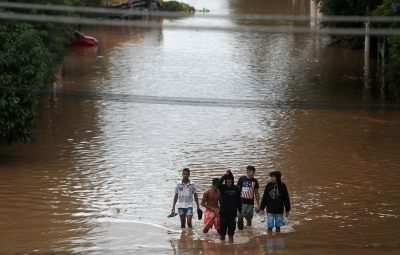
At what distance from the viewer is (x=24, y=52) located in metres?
23.7

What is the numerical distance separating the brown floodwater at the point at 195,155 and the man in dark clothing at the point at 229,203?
0.43 metres

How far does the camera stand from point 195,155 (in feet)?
81.6

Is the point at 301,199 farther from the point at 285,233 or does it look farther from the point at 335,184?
the point at 285,233

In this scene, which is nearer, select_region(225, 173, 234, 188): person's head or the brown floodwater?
select_region(225, 173, 234, 188): person's head

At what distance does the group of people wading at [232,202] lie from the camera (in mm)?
15617

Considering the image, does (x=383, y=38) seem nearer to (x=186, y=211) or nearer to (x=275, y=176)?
(x=186, y=211)

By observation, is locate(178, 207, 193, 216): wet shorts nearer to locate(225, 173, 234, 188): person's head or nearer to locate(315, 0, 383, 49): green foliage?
locate(225, 173, 234, 188): person's head

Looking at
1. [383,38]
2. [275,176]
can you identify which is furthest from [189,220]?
[383,38]

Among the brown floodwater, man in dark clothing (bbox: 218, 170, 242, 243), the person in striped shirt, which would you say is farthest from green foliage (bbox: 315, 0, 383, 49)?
man in dark clothing (bbox: 218, 170, 242, 243)

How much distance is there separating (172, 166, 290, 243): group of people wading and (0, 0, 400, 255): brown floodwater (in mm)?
298

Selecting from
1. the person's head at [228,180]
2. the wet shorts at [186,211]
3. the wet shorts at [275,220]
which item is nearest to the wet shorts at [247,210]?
the wet shorts at [275,220]

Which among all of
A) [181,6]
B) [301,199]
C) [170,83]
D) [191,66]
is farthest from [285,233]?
[181,6]

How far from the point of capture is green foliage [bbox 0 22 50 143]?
23.2 m

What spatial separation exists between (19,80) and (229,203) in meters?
9.63
